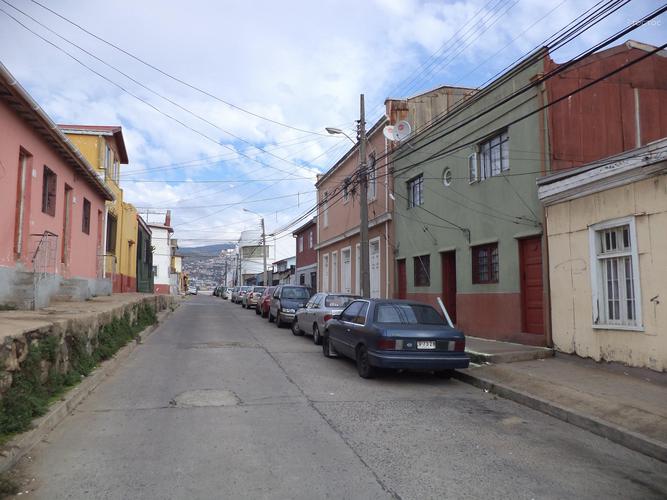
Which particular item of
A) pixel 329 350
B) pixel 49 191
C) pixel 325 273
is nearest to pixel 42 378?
pixel 329 350

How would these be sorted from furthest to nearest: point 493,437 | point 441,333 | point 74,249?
point 74,249 → point 441,333 → point 493,437

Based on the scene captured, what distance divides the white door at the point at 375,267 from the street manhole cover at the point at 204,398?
548 inches

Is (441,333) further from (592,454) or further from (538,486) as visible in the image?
(538,486)

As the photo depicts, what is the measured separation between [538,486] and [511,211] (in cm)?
911

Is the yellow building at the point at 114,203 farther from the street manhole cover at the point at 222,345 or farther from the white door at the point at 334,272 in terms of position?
the white door at the point at 334,272

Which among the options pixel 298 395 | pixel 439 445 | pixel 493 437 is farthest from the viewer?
pixel 298 395

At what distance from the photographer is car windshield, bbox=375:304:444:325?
9.74 metres

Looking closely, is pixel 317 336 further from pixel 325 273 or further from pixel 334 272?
pixel 325 273

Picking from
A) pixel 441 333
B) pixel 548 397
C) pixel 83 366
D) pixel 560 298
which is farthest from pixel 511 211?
pixel 83 366

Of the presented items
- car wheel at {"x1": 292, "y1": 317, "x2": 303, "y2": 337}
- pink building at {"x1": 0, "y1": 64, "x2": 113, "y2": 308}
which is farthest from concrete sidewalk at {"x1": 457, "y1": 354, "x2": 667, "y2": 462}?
pink building at {"x1": 0, "y1": 64, "x2": 113, "y2": 308}

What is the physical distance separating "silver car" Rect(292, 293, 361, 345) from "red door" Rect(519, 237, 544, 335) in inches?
164

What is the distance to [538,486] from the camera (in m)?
4.63

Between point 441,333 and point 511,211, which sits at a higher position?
point 511,211

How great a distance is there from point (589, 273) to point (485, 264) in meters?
4.12
